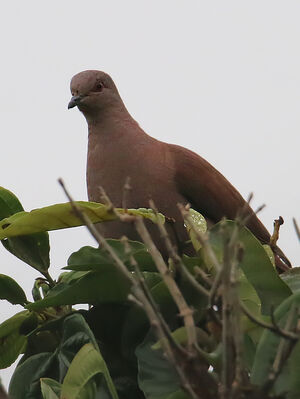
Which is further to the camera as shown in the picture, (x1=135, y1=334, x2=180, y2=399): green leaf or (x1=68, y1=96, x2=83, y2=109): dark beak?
(x1=68, y1=96, x2=83, y2=109): dark beak

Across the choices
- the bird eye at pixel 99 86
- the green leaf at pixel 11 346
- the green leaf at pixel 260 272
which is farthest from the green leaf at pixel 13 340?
the bird eye at pixel 99 86

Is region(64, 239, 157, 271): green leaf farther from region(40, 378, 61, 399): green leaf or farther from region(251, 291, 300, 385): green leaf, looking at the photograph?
region(251, 291, 300, 385): green leaf

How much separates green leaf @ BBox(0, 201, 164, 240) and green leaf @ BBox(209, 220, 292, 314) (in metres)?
0.23

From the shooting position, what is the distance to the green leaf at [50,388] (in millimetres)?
2129

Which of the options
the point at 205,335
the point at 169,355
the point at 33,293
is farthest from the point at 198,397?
the point at 33,293

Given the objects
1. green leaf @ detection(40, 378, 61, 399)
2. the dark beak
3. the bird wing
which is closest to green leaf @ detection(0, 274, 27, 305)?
green leaf @ detection(40, 378, 61, 399)

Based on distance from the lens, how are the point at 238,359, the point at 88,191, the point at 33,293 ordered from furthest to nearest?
the point at 88,191 < the point at 33,293 < the point at 238,359

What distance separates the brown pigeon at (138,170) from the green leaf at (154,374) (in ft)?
5.13

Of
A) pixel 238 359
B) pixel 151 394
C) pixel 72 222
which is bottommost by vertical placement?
pixel 151 394

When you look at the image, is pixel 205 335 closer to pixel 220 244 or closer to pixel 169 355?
pixel 220 244

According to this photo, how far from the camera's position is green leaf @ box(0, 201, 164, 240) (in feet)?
7.63

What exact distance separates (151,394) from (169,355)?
2.11ft

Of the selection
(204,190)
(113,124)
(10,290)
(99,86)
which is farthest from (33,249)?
(99,86)

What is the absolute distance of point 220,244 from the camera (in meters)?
2.18
